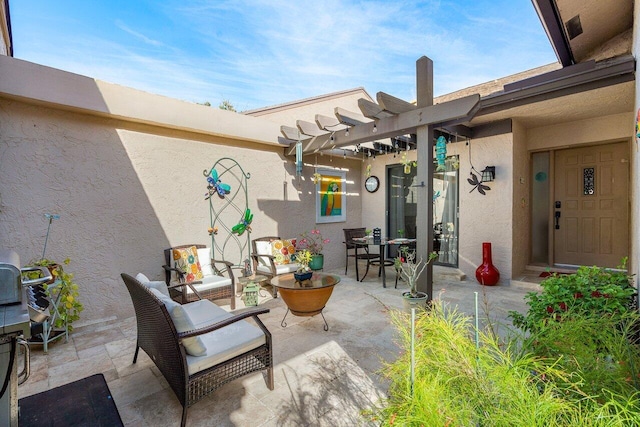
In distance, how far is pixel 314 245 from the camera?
A: 6.43 meters

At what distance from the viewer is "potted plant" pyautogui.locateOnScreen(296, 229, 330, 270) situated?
20.2ft

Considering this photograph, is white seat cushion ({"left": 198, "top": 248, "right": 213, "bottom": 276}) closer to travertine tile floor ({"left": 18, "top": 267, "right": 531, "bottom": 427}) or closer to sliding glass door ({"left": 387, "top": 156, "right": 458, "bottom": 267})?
travertine tile floor ({"left": 18, "top": 267, "right": 531, "bottom": 427})

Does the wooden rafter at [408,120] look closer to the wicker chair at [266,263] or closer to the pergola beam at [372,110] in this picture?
the pergola beam at [372,110]

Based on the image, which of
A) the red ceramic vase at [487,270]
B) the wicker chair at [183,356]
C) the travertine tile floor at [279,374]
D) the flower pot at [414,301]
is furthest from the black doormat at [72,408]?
the red ceramic vase at [487,270]

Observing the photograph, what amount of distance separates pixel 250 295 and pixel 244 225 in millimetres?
1402

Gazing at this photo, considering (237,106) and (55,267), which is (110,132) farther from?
(237,106)

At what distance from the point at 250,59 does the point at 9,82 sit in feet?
17.4

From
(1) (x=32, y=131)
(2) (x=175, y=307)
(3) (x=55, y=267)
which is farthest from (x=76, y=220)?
(2) (x=175, y=307)

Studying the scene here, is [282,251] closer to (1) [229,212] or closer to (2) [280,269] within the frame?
(2) [280,269]

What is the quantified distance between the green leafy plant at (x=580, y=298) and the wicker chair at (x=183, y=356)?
192 centimetres

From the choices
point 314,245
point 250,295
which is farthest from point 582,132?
point 250,295

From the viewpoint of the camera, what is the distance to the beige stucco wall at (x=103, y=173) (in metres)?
3.36

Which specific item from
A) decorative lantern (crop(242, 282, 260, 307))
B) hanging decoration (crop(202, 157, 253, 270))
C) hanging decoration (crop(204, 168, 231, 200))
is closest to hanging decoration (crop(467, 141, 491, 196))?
hanging decoration (crop(202, 157, 253, 270))

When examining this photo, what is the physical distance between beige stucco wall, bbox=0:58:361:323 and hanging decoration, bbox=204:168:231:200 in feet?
0.38
